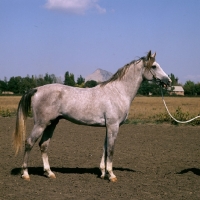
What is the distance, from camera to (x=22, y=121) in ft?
21.6

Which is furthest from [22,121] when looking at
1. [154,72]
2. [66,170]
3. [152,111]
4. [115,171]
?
[152,111]

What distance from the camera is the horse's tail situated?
258 inches

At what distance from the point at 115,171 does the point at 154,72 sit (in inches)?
94.2

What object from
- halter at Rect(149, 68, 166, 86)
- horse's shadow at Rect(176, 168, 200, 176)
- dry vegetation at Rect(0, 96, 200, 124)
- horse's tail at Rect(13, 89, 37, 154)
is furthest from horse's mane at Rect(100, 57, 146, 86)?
dry vegetation at Rect(0, 96, 200, 124)

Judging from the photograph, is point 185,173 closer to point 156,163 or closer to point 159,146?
point 156,163

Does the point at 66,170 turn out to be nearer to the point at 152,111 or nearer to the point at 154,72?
the point at 154,72

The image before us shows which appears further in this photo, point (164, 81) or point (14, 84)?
point (14, 84)

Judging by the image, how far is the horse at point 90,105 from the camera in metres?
6.40

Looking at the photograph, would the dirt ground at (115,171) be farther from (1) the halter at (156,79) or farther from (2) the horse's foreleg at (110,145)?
(1) the halter at (156,79)

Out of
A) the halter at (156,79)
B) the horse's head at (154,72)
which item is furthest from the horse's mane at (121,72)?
the halter at (156,79)

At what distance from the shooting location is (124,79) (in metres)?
6.81

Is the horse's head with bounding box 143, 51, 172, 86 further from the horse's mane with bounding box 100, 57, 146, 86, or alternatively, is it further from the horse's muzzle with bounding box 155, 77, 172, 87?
the horse's mane with bounding box 100, 57, 146, 86

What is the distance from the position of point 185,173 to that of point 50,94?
11.2ft

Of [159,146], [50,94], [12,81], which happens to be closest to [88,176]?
[50,94]
